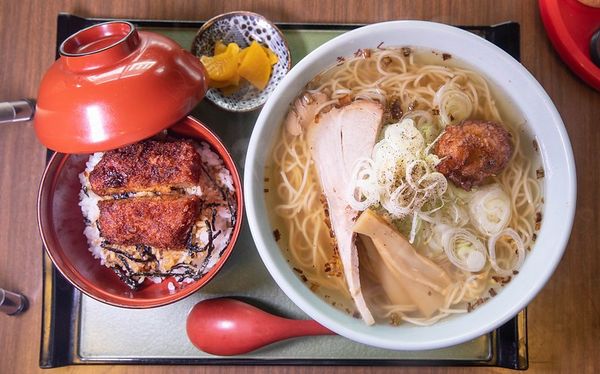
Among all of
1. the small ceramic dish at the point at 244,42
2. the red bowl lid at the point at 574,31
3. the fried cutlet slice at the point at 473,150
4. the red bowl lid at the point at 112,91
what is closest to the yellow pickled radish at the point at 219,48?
the small ceramic dish at the point at 244,42

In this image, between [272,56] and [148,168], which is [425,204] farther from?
[148,168]

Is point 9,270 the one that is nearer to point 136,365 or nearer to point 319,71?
point 136,365

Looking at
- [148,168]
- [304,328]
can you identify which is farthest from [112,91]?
[304,328]

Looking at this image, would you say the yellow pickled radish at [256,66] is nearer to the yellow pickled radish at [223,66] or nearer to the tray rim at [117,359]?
the yellow pickled radish at [223,66]

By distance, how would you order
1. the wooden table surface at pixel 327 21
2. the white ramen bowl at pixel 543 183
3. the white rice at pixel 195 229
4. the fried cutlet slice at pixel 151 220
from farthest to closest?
the wooden table surface at pixel 327 21
the white rice at pixel 195 229
the fried cutlet slice at pixel 151 220
the white ramen bowl at pixel 543 183

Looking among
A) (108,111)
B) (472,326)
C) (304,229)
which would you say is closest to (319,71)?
(304,229)
